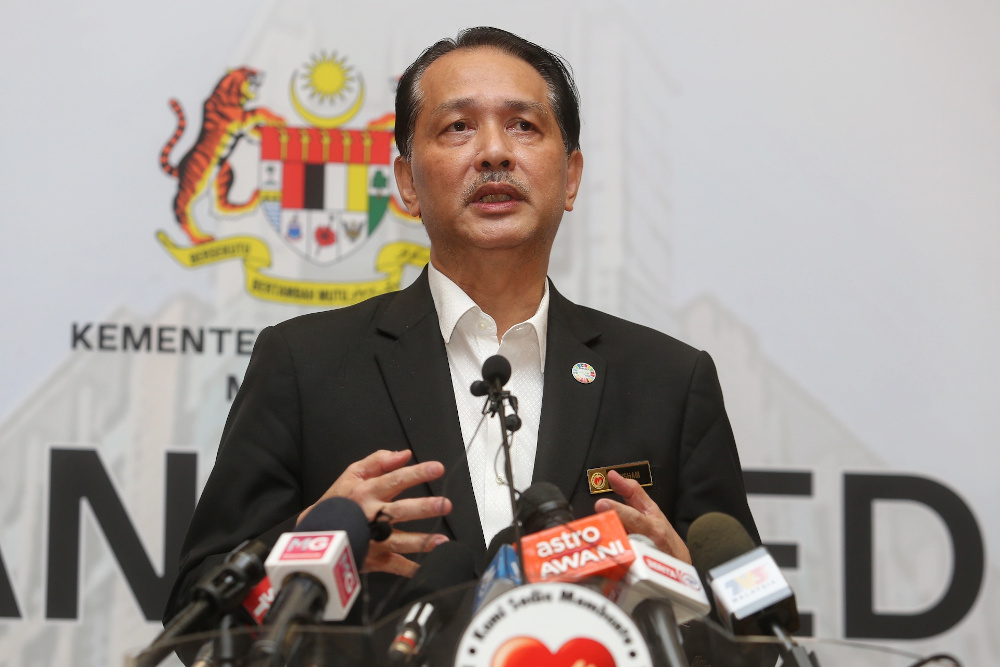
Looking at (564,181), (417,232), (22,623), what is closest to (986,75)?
(564,181)

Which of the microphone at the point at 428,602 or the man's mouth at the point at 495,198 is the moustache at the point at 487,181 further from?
the microphone at the point at 428,602

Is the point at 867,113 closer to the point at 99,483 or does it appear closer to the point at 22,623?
the point at 99,483

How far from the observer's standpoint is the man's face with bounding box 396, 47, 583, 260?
206cm

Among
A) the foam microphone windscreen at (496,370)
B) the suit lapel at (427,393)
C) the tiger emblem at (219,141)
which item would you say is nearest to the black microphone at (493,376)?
the foam microphone windscreen at (496,370)

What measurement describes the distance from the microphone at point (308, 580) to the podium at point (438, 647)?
0.08 ft

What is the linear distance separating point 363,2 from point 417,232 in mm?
726

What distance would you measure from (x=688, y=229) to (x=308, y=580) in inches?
80.8

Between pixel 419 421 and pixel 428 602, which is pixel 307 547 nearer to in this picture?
pixel 428 602

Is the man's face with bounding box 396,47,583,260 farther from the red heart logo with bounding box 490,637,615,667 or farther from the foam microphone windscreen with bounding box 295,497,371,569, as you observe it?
the red heart logo with bounding box 490,637,615,667

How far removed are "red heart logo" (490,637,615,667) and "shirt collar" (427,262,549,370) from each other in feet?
3.94

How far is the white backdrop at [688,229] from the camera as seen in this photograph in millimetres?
2738

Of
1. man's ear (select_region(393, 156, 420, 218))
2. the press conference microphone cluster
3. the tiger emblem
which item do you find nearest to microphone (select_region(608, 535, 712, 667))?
the press conference microphone cluster

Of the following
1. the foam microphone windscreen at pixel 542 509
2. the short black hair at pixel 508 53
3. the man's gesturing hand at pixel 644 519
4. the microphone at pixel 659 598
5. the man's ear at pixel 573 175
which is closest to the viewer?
the microphone at pixel 659 598

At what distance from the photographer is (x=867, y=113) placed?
2.84 meters
